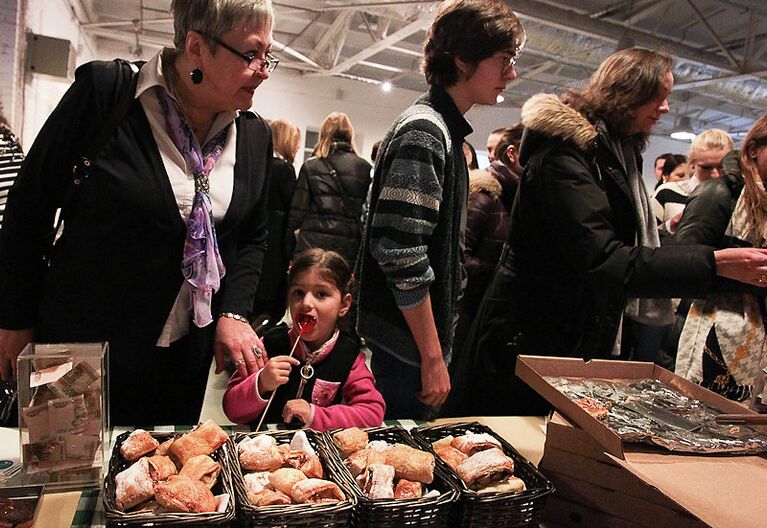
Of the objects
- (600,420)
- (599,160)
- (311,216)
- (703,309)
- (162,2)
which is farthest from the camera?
(162,2)

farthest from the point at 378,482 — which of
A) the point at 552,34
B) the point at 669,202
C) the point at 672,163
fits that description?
the point at 552,34

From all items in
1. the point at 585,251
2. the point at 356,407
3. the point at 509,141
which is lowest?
the point at 356,407

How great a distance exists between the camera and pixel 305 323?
4.78 feet

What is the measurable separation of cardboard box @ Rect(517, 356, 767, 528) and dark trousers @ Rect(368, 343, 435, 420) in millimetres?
374

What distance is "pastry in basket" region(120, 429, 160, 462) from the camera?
918 mm

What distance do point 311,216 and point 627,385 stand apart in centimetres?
252

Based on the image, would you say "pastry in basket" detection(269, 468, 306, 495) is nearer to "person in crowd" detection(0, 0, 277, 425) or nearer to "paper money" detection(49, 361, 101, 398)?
"paper money" detection(49, 361, 101, 398)

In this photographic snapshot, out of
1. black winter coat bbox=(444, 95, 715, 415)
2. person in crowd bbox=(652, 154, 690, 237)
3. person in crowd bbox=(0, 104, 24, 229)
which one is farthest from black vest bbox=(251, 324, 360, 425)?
person in crowd bbox=(652, 154, 690, 237)

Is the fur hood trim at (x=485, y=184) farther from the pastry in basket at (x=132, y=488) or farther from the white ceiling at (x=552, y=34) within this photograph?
the white ceiling at (x=552, y=34)

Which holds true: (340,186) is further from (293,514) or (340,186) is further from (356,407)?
(293,514)

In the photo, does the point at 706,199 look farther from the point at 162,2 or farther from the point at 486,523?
the point at 162,2

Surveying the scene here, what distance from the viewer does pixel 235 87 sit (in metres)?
1.25

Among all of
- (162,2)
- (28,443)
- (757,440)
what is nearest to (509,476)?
(757,440)

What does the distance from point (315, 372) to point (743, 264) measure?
1.00m
